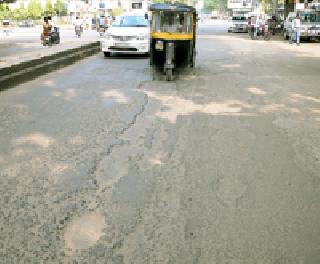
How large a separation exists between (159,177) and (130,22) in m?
16.2

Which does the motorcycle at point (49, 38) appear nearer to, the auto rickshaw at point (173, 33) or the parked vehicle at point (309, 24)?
the auto rickshaw at point (173, 33)

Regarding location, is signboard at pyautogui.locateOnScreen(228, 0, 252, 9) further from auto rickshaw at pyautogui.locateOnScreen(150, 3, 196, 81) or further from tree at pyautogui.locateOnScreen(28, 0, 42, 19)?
auto rickshaw at pyautogui.locateOnScreen(150, 3, 196, 81)

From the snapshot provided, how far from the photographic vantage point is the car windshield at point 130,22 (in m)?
20.0

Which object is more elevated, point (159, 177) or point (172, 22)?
point (172, 22)

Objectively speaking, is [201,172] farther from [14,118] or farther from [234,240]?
[14,118]

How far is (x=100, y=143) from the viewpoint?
6.34 m

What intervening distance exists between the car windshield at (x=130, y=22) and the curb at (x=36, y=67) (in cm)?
185

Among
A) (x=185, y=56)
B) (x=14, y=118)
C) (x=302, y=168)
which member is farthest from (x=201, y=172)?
(x=185, y=56)

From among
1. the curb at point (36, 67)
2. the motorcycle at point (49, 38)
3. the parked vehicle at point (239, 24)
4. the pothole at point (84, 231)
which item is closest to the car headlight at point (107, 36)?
the curb at point (36, 67)

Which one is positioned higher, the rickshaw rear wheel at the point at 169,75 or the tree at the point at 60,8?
the tree at the point at 60,8

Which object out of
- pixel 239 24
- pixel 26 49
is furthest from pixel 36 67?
pixel 239 24

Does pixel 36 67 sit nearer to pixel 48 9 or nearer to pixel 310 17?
pixel 310 17

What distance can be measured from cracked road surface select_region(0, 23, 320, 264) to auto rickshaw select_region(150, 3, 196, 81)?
308 cm

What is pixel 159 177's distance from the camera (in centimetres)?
500
